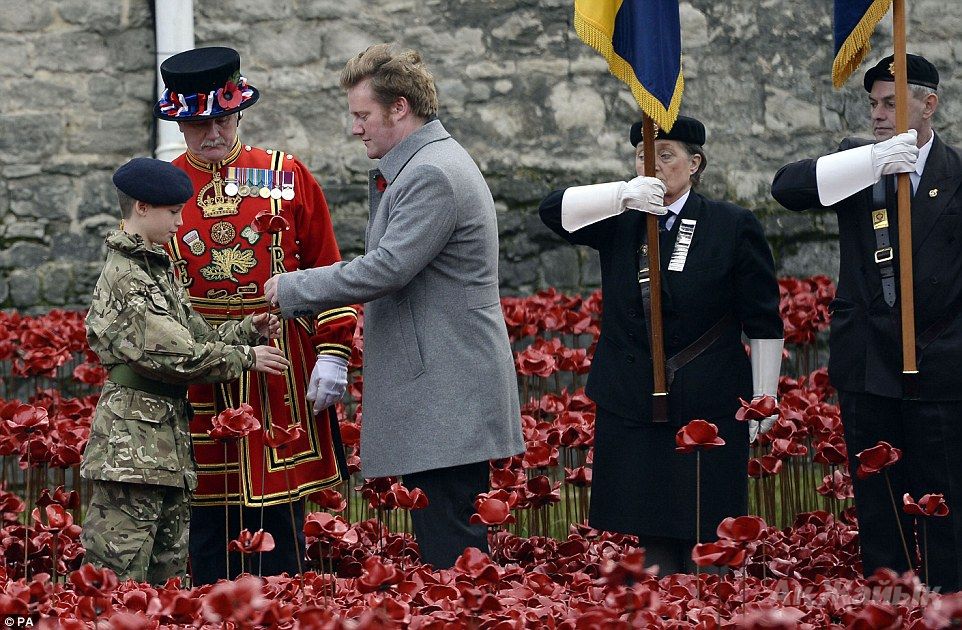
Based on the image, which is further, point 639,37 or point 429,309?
point 639,37

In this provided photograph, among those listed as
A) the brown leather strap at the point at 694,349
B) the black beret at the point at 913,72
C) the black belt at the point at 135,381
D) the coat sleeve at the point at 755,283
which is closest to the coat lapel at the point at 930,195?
the black beret at the point at 913,72

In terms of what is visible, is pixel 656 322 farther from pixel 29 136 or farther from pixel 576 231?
pixel 29 136

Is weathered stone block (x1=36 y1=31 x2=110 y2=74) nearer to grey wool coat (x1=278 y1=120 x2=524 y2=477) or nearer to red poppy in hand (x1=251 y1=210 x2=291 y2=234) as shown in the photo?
red poppy in hand (x1=251 y1=210 x2=291 y2=234)

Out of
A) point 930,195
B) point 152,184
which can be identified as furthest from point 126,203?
point 930,195

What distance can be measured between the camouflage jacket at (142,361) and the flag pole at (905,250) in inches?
77.2

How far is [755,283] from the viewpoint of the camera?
4.43 meters

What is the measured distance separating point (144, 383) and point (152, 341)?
0.17m

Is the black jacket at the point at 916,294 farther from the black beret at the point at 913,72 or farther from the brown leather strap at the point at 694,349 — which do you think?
the brown leather strap at the point at 694,349

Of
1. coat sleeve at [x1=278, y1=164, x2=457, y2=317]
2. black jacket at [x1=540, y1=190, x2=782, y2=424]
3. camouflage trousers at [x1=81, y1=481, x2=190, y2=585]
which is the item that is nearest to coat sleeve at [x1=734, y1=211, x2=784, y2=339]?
black jacket at [x1=540, y1=190, x2=782, y2=424]

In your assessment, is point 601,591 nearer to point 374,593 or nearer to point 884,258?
point 374,593

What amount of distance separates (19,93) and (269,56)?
1.43 metres

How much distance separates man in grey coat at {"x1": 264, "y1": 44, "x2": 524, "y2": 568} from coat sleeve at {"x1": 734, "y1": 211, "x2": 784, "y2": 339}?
0.79 metres

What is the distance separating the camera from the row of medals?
4535mm

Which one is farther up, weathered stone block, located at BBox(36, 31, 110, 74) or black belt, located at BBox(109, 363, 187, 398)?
weathered stone block, located at BBox(36, 31, 110, 74)
